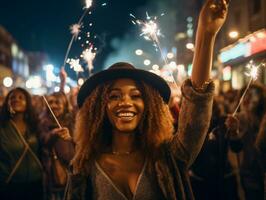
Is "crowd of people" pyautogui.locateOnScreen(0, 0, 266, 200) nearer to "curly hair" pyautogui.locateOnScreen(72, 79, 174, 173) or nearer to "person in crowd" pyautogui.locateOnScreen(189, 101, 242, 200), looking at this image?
"curly hair" pyautogui.locateOnScreen(72, 79, 174, 173)

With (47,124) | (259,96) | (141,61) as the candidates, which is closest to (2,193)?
(47,124)

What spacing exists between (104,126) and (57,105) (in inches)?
161

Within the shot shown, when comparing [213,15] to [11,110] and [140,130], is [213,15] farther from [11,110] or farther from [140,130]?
[11,110]

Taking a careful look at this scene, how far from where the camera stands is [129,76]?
285cm

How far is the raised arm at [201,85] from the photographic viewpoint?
2279 millimetres

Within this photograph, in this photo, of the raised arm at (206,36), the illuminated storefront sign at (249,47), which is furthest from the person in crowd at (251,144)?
the illuminated storefront sign at (249,47)

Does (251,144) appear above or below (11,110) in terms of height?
below

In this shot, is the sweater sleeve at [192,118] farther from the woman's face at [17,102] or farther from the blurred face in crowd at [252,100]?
the blurred face in crowd at [252,100]

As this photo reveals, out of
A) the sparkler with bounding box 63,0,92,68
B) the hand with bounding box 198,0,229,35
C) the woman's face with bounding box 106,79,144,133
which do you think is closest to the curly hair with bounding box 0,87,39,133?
the sparkler with bounding box 63,0,92,68

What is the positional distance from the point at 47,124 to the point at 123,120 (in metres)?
3.81

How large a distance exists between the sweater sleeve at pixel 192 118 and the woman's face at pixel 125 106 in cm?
36

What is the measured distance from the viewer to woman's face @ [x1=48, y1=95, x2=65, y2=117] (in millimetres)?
6863

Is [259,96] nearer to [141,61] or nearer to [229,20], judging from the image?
[229,20]

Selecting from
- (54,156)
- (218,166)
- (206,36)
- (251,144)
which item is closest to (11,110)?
(54,156)
